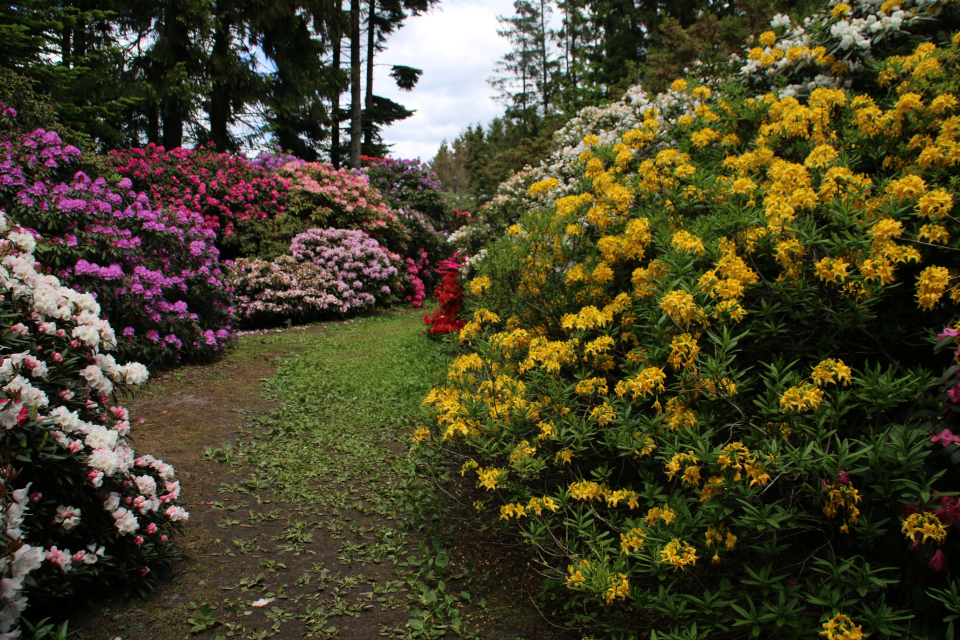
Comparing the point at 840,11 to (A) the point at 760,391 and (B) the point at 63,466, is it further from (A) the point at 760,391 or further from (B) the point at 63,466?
(B) the point at 63,466

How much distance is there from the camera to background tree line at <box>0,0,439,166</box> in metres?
10.8

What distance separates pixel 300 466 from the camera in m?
4.08

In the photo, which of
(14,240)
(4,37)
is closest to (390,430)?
(14,240)

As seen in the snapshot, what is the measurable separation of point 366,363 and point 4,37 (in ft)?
31.8

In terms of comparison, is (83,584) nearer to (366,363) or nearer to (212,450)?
(212,450)

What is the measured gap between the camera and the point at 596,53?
80.5 feet

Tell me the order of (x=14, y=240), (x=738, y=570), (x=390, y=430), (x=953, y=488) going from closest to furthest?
(x=953, y=488)
(x=738, y=570)
(x=14, y=240)
(x=390, y=430)

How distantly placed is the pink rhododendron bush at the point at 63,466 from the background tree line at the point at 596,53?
259 inches

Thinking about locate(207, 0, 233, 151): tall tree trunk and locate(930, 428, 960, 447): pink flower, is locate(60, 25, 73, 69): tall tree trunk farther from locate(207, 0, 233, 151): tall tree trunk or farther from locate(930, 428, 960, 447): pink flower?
locate(930, 428, 960, 447): pink flower

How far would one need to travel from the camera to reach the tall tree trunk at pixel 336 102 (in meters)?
15.4

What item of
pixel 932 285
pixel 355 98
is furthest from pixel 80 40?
pixel 932 285

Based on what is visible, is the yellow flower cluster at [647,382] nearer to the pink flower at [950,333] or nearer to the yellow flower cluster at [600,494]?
the yellow flower cluster at [600,494]

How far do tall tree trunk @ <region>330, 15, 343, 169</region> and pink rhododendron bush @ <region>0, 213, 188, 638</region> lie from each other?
47.6 feet

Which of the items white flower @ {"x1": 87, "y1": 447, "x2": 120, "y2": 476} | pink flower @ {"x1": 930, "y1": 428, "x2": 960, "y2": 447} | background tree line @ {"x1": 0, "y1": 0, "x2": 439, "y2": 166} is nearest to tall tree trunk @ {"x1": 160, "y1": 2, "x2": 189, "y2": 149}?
background tree line @ {"x1": 0, "y1": 0, "x2": 439, "y2": 166}
